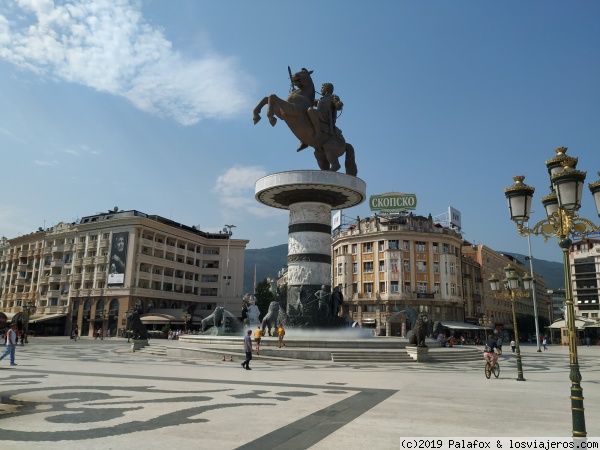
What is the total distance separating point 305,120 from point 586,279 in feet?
294

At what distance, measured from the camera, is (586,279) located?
96.8 meters

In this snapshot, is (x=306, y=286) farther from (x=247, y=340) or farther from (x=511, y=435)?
(x=511, y=435)

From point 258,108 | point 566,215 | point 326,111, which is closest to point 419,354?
point 566,215

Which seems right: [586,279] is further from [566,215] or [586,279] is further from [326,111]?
[566,215]

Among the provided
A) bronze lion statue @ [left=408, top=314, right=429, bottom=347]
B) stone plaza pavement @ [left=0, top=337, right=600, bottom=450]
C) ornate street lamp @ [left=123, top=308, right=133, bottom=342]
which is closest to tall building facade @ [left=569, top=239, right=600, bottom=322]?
bronze lion statue @ [left=408, top=314, right=429, bottom=347]

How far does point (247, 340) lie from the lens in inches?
728

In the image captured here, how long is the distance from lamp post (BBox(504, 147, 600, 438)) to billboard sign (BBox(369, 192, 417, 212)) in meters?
64.0

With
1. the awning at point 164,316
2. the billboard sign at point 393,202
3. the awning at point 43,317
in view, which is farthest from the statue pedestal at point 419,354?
the awning at point 43,317

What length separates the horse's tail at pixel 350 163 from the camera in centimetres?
3372

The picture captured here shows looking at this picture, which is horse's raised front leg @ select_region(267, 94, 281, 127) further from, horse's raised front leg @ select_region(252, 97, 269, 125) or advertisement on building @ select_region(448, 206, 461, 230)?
A: advertisement on building @ select_region(448, 206, 461, 230)

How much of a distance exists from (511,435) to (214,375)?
10.9 metres

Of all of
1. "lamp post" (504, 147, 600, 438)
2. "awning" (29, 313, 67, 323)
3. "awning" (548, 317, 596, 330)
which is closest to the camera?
"lamp post" (504, 147, 600, 438)

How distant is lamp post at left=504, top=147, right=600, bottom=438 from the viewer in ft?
22.2

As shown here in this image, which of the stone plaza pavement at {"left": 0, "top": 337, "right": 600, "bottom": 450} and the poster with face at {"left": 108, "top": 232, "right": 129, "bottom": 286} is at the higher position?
the poster with face at {"left": 108, "top": 232, "right": 129, "bottom": 286}
